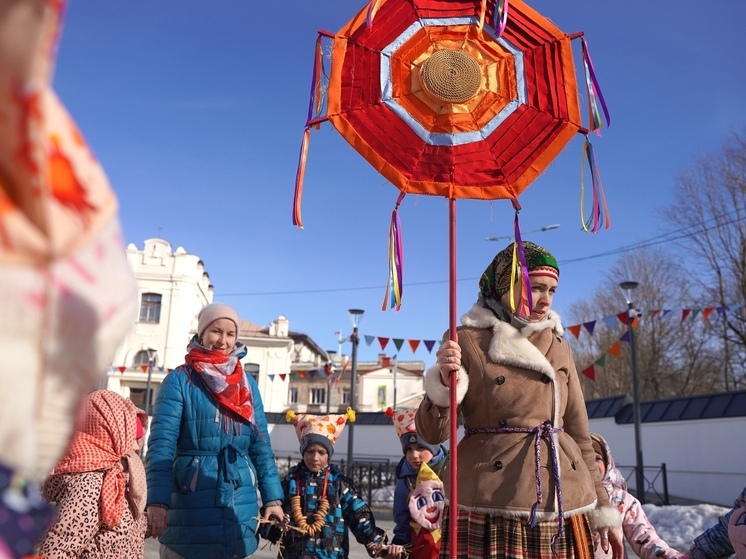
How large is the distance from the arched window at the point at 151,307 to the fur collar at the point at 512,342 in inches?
1468

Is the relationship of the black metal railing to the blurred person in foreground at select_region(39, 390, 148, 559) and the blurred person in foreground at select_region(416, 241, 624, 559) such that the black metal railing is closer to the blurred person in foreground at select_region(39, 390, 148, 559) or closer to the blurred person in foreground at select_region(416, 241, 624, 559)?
the blurred person in foreground at select_region(416, 241, 624, 559)

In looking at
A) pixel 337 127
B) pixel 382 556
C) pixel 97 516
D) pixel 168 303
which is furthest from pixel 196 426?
pixel 168 303

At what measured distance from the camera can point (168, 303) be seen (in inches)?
1519

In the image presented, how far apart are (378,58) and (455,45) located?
0.39 metres

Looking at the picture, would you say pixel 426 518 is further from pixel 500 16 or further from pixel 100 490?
pixel 500 16

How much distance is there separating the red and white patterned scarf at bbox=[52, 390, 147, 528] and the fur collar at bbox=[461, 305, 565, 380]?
1830 mm

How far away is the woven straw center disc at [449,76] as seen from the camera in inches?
130

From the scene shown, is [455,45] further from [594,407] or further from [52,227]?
[594,407]

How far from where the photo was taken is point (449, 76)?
3.30 meters

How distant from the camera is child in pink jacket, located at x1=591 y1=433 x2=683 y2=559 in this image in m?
4.08

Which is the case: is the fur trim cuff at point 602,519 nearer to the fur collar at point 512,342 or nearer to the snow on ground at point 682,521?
the fur collar at point 512,342

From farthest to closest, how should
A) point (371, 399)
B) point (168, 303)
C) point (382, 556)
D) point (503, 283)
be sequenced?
point (371, 399), point (168, 303), point (382, 556), point (503, 283)

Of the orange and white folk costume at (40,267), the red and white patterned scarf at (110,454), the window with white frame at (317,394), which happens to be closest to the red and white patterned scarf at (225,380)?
the red and white patterned scarf at (110,454)

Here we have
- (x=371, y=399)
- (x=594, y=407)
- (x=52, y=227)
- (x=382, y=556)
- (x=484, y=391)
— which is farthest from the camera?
(x=371, y=399)
